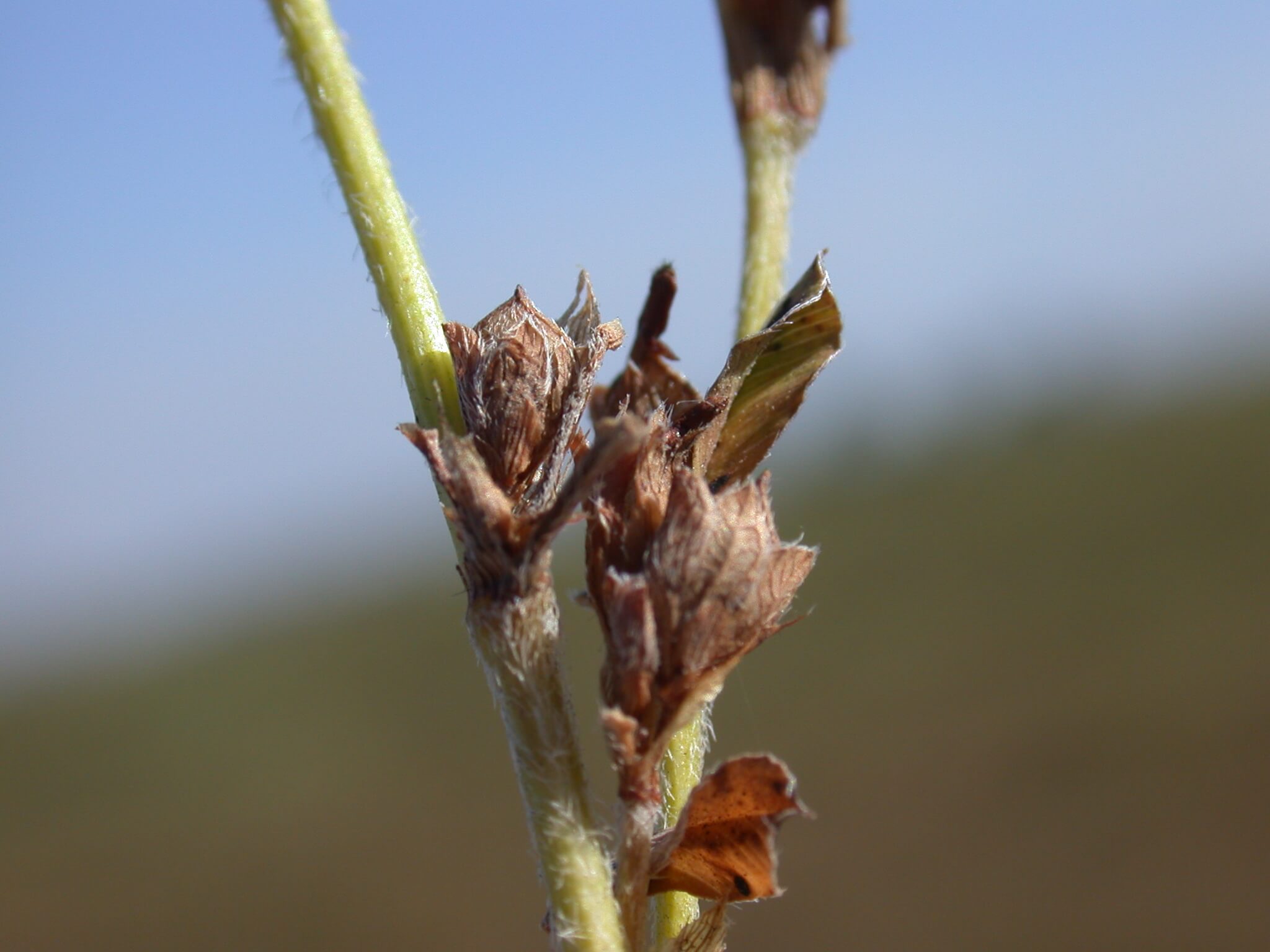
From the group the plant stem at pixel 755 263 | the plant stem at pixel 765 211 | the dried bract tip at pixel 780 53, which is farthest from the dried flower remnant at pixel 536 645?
the dried bract tip at pixel 780 53

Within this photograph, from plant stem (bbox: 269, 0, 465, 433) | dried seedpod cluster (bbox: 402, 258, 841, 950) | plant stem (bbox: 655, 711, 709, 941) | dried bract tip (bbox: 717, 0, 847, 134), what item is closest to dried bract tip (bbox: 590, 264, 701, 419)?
dried seedpod cluster (bbox: 402, 258, 841, 950)

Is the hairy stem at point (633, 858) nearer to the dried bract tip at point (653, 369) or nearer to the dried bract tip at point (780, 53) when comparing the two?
the dried bract tip at point (653, 369)

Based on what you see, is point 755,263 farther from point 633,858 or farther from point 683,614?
point 633,858

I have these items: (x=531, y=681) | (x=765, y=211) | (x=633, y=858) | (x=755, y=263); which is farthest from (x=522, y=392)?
(x=765, y=211)

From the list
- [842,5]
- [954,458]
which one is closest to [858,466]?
[954,458]

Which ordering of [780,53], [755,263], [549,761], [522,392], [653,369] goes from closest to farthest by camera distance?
[549,761] < [522,392] < [653,369] < [755,263] < [780,53]
